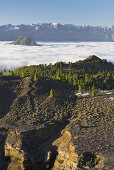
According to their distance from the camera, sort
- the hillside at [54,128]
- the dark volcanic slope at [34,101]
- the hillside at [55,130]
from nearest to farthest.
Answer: the hillside at [55,130] < the hillside at [54,128] < the dark volcanic slope at [34,101]

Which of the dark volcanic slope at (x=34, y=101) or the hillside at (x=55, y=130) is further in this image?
the dark volcanic slope at (x=34, y=101)

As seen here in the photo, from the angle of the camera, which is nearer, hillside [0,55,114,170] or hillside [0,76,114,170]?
hillside [0,76,114,170]

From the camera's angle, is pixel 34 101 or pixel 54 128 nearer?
pixel 54 128

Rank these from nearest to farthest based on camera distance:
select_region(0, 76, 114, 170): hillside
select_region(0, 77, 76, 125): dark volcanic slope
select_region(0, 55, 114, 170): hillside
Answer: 1. select_region(0, 76, 114, 170): hillside
2. select_region(0, 55, 114, 170): hillside
3. select_region(0, 77, 76, 125): dark volcanic slope

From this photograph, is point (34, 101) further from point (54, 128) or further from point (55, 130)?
point (55, 130)

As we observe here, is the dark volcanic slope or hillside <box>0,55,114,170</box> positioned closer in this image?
hillside <box>0,55,114,170</box>

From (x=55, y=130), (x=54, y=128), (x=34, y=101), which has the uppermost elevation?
(x=34, y=101)

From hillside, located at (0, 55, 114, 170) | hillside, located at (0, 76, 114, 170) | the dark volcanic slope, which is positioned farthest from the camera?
the dark volcanic slope

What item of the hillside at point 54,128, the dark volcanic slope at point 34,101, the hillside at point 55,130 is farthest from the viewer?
the dark volcanic slope at point 34,101

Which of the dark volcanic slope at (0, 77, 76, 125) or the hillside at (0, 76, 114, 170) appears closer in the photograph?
the hillside at (0, 76, 114, 170)

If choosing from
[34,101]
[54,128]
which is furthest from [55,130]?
[34,101]
